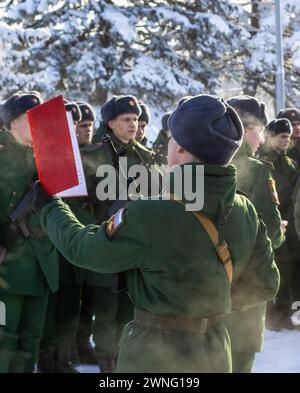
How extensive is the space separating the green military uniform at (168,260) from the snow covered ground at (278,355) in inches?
108

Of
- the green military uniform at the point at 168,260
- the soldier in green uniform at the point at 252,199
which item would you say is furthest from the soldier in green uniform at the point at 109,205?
the green military uniform at the point at 168,260

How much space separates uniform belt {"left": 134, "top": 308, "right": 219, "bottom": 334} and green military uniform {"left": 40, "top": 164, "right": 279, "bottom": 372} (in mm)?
13

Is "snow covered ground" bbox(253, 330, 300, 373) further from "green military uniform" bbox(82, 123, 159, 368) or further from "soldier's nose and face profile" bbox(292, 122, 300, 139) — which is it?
"soldier's nose and face profile" bbox(292, 122, 300, 139)

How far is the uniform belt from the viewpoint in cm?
239

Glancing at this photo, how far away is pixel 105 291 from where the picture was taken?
16.8 feet

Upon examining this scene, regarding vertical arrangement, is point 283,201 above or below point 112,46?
below

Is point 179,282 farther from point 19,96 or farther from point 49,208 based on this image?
point 19,96

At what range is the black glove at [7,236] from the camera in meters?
4.06

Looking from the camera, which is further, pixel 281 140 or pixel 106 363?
pixel 281 140

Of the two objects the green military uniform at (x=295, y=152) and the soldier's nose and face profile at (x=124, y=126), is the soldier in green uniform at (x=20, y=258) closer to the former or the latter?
the soldier's nose and face profile at (x=124, y=126)

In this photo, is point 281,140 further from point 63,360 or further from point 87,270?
point 63,360

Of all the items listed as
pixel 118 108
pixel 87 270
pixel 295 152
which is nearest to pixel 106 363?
pixel 87 270

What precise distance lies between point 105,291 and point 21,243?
1.12 m
